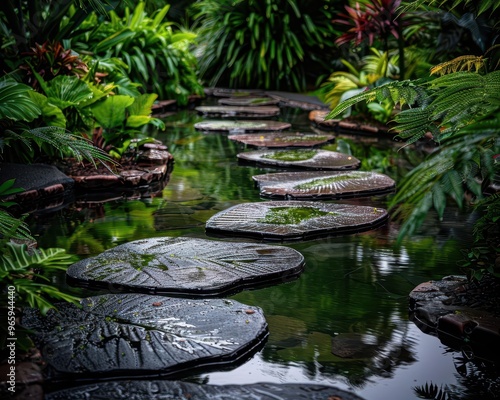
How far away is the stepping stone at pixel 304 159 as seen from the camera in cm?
648

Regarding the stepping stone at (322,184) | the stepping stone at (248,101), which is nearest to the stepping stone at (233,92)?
the stepping stone at (248,101)

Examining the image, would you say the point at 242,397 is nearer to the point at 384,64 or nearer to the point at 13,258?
the point at 13,258

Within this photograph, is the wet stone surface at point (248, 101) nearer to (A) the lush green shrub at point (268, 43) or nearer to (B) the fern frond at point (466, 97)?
(A) the lush green shrub at point (268, 43)

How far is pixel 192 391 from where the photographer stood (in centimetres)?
248

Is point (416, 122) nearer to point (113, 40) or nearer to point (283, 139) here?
point (283, 139)

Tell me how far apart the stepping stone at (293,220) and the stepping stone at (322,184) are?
1.21 ft

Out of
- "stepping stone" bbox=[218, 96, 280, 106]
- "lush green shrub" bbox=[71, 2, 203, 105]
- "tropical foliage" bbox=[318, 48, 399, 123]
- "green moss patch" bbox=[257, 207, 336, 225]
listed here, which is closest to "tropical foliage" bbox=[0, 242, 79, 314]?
"green moss patch" bbox=[257, 207, 336, 225]

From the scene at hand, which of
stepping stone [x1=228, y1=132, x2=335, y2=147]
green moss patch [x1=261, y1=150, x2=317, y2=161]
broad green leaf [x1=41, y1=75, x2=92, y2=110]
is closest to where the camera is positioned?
broad green leaf [x1=41, y1=75, x2=92, y2=110]

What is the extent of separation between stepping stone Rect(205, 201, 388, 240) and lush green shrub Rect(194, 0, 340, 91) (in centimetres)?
823

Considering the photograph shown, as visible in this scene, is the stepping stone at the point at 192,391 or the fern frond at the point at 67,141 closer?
the stepping stone at the point at 192,391

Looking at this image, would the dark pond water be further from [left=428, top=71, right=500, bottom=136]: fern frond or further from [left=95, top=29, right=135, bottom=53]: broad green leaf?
[left=95, top=29, right=135, bottom=53]: broad green leaf

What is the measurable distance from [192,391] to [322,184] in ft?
10.8

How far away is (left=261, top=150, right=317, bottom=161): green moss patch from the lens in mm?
6797

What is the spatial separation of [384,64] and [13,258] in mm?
7820
